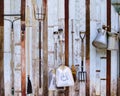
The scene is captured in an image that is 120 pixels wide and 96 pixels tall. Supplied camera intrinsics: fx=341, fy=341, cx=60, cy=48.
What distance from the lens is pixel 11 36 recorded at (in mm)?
4469

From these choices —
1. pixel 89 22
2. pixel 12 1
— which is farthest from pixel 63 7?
pixel 12 1

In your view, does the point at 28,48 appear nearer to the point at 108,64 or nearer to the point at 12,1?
the point at 12,1

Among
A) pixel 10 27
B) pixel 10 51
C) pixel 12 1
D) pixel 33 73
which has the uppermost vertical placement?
pixel 12 1

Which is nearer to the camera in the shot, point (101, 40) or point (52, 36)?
point (101, 40)

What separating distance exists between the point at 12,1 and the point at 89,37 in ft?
3.66

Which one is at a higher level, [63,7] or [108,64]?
[63,7]

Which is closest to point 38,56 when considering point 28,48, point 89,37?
point 28,48

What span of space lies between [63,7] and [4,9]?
2.54ft

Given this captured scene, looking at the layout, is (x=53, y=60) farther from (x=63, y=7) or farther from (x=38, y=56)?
(x=63, y=7)

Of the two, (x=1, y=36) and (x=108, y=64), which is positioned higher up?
(x=1, y=36)

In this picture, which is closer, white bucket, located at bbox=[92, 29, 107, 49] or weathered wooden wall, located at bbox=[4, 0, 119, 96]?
white bucket, located at bbox=[92, 29, 107, 49]

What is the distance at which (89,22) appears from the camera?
4.51 meters

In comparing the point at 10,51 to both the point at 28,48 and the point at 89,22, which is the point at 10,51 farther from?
the point at 89,22

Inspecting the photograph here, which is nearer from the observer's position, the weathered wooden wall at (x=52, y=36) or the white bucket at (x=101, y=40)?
the white bucket at (x=101, y=40)
